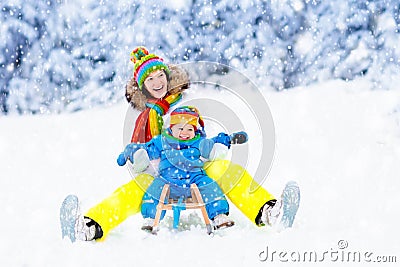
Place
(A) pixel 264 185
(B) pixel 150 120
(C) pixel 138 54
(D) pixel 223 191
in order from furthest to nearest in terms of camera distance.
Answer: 1. (A) pixel 264 185
2. (C) pixel 138 54
3. (B) pixel 150 120
4. (D) pixel 223 191

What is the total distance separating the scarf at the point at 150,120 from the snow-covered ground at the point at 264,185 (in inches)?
18.6

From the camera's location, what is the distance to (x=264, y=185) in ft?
11.9

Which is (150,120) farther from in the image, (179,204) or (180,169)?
(179,204)

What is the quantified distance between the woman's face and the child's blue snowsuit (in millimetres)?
322

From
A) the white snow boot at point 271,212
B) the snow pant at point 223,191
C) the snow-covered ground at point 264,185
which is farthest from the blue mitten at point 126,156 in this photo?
the white snow boot at point 271,212

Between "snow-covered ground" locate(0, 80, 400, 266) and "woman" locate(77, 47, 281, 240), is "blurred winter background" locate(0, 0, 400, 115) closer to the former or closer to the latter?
"snow-covered ground" locate(0, 80, 400, 266)

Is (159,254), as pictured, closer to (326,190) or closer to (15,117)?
(326,190)

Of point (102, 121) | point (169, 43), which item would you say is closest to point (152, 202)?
point (102, 121)

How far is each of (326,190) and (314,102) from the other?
1.76 meters

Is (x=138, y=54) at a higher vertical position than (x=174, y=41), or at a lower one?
lower

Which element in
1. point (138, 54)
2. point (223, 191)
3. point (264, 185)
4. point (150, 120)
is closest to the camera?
point (223, 191)

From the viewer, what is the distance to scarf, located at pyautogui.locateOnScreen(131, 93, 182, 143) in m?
3.00

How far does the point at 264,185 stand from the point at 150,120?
1.05m

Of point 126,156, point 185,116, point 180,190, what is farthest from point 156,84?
point 180,190
